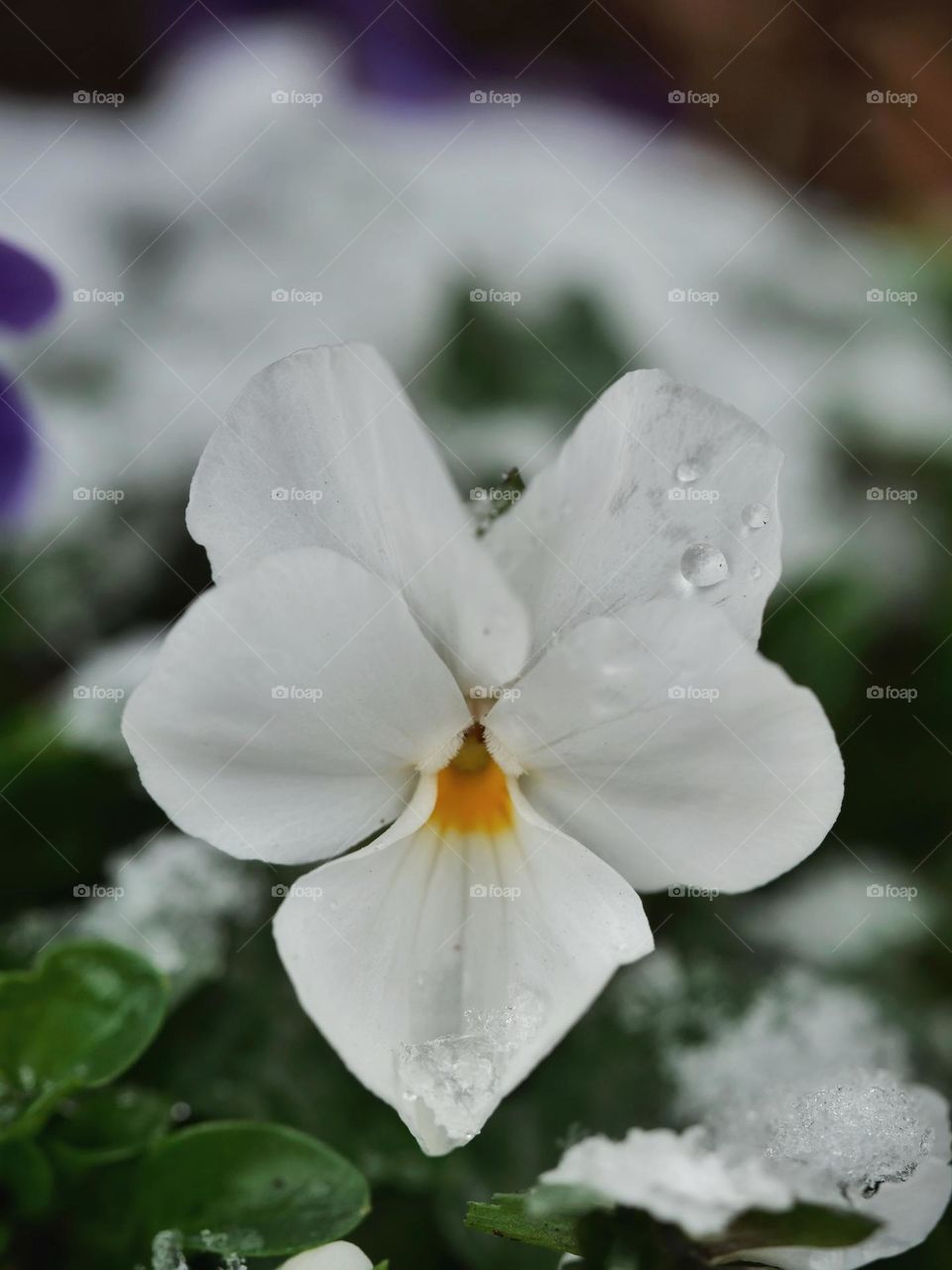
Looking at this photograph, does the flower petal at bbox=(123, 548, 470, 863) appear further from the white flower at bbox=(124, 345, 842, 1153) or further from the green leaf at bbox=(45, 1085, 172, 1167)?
the green leaf at bbox=(45, 1085, 172, 1167)

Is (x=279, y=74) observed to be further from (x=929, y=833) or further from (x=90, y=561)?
(x=929, y=833)

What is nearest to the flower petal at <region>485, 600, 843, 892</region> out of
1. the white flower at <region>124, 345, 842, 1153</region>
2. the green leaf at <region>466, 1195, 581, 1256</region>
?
the white flower at <region>124, 345, 842, 1153</region>

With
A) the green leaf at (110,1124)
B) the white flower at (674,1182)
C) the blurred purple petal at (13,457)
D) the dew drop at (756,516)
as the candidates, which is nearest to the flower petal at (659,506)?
the dew drop at (756,516)

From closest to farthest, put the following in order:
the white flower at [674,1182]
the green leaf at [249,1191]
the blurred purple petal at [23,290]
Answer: the white flower at [674,1182]
the green leaf at [249,1191]
the blurred purple petal at [23,290]

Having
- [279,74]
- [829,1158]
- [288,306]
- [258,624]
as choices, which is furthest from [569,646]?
[279,74]

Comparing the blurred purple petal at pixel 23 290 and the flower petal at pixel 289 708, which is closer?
the flower petal at pixel 289 708

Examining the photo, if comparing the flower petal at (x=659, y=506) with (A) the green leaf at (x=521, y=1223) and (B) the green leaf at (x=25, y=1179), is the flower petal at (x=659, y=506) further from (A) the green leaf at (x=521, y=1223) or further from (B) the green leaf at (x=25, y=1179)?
(B) the green leaf at (x=25, y=1179)

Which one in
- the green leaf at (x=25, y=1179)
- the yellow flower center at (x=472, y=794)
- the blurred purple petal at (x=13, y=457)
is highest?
the blurred purple petal at (x=13, y=457)
